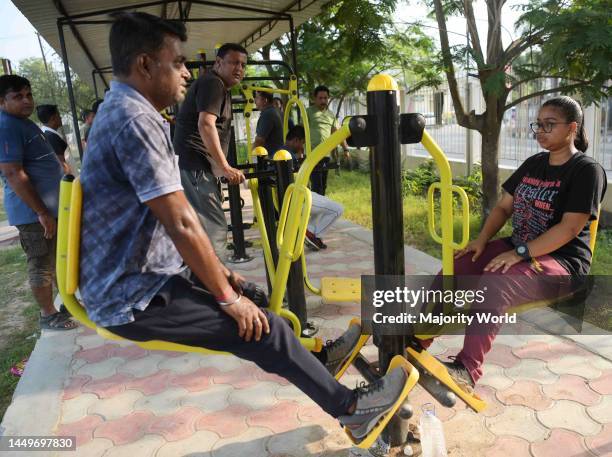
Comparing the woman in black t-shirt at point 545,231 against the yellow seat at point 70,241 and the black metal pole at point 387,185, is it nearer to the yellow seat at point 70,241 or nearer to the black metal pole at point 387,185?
the black metal pole at point 387,185

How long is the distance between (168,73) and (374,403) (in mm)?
1158

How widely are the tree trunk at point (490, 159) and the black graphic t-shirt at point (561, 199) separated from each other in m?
2.55

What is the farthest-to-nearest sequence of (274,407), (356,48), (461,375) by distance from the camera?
(356,48), (274,407), (461,375)

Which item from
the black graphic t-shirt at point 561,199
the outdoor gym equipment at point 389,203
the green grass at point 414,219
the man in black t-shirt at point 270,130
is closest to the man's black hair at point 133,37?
the outdoor gym equipment at point 389,203

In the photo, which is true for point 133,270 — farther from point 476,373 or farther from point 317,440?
point 476,373

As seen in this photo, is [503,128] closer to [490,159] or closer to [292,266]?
[490,159]

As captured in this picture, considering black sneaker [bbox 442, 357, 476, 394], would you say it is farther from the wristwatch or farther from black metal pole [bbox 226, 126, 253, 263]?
black metal pole [bbox 226, 126, 253, 263]

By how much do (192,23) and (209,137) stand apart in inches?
154

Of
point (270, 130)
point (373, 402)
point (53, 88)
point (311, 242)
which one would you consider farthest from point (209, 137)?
point (53, 88)

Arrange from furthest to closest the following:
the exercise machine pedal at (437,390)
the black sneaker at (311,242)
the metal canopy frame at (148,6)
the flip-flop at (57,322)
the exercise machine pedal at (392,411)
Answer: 1. the black sneaker at (311,242)
2. the metal canopy frame at (148,6)
3. the flip-flop at (57,322)
4. the exercise machine pedal at (437,390)
5. the exercise machine pedal at (392,411)

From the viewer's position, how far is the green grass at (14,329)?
9.02ft

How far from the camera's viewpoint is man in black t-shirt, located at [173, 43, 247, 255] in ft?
8.63

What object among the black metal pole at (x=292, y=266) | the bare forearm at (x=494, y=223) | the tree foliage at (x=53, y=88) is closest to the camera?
the bare forearm at (x=494, y=223)

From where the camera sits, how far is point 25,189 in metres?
2.78
